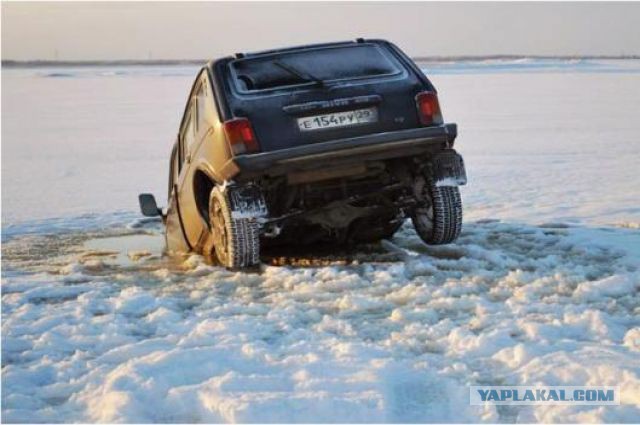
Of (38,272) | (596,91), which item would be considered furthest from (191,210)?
(596,91)

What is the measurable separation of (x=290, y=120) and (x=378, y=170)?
91 centimetres

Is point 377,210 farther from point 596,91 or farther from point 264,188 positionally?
point 596,91

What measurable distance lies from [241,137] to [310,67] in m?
0.88

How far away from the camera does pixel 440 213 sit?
6.82m

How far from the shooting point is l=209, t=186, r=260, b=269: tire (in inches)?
251

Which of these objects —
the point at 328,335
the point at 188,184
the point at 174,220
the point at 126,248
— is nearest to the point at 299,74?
the point at 188,184

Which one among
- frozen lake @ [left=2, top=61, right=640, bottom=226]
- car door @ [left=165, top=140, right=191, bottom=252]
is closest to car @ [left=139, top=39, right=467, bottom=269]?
car door @ [left=165, top=140, right=191, bottom=252]

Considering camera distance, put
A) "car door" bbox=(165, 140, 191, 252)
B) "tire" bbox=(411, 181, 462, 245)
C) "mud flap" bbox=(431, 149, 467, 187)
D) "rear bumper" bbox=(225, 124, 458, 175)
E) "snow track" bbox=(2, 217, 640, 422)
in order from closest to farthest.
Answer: "snow track" bbox=(2, 217, 640, 422), "rear bumper" bbox=(225, 124, 458, 175), "mud flap" bbox=(431, 149, 467, 187), "tire" bbox=(411, 181, 462, 245), "car door" bbox=(165, 140, 191, 252)

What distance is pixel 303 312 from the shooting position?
17.9ft

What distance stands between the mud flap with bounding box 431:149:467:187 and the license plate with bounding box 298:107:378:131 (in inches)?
29.0

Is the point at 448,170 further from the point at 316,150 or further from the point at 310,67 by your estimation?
the point at 310,67

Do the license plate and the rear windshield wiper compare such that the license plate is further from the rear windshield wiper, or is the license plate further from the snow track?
the snow track

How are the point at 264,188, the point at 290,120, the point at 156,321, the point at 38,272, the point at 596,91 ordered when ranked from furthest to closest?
the point at 596,91, the point at 38,272, the point at 264,188, the point at 290,120, the point at 156,321

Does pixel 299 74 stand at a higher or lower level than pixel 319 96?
higher
